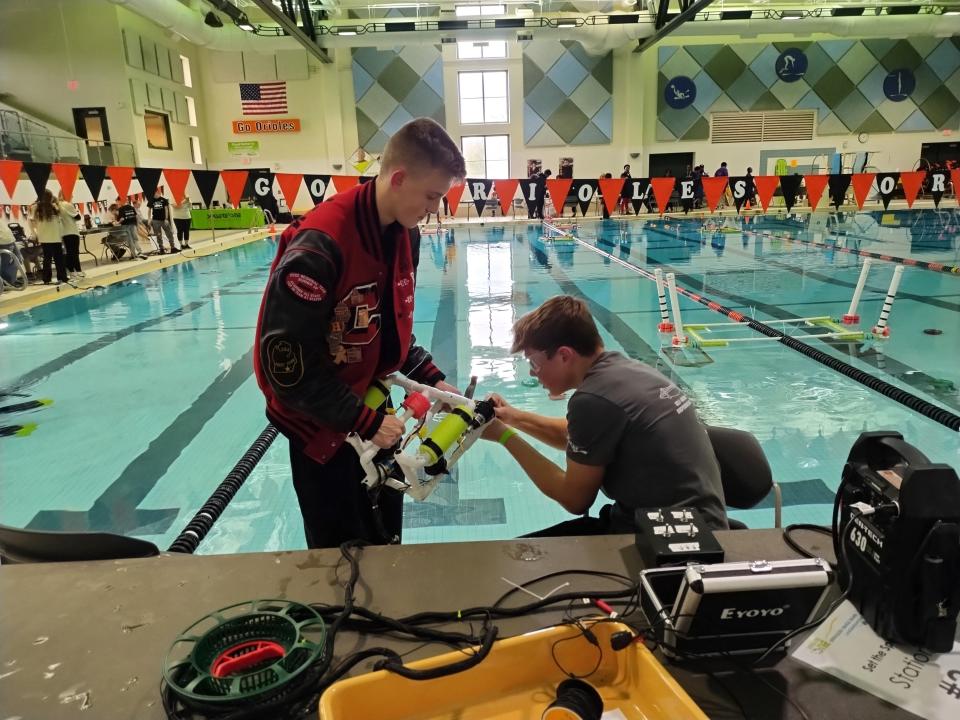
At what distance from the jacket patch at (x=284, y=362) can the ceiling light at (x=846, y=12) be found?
2204 centimetres

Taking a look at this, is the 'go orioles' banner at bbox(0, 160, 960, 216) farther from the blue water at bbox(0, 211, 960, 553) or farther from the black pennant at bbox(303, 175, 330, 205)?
the blue water at bbox(0, 211, 960, 553)

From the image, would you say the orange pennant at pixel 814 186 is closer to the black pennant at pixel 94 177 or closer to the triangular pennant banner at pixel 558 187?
the triangular pennant banner at pixel 558 187

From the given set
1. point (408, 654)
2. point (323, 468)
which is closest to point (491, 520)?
point (323, 468)

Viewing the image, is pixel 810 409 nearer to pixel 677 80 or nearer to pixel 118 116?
pixel 118 116

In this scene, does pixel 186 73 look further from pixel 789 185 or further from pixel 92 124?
pixel 789 185

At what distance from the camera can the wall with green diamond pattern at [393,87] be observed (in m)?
21.6

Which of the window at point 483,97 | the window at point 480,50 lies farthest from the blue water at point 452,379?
the window at point 480,50

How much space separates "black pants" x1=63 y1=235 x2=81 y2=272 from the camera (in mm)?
10391

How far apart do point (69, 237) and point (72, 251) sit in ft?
0.84

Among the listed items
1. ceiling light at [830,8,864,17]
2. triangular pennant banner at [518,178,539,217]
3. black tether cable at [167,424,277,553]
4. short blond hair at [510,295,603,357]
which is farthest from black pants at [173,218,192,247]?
ceiling light at [830,8,864,17]

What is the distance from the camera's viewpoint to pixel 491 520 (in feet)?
10.5

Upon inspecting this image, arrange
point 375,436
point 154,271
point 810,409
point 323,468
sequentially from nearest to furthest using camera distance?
point 375,436, point 323,468, point 810,409, point 154,271

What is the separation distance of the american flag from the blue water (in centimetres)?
1341

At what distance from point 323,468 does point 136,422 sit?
130 inches
